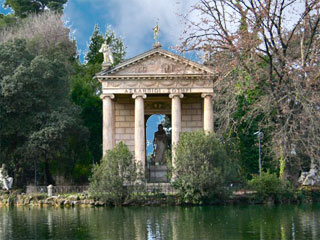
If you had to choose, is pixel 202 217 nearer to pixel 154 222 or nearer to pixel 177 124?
pixel 154 222

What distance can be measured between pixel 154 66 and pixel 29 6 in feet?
117

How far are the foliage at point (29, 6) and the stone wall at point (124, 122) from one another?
95.7ft

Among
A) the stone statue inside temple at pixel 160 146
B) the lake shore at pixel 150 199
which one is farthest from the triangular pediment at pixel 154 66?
the lake shore at pixel 150 199

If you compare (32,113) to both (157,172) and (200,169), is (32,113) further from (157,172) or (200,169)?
(200,169)

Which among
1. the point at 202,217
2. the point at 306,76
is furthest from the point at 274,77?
the point at 202,217

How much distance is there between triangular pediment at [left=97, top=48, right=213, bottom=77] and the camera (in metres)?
43.6

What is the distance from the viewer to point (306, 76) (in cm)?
2748

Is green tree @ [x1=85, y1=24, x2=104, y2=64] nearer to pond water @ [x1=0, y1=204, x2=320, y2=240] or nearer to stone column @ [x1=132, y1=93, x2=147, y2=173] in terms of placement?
stone column @ [x1=132, y1=93, x2=147, y2=173]

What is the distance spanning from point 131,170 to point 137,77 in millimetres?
10509

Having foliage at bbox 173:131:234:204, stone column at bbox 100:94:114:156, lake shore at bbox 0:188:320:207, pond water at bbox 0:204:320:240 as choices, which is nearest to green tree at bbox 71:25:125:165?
stone column at bbox 100:94:114:156

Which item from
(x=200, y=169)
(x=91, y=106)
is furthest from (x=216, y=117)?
(x=91, y=106)

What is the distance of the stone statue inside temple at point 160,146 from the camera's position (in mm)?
47812

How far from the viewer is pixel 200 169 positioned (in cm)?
3388

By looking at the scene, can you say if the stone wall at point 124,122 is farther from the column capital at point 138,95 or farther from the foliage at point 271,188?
the foliage at point 271,188
